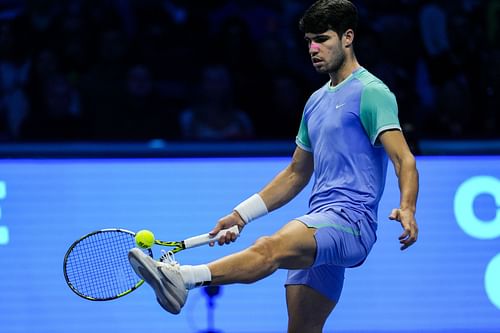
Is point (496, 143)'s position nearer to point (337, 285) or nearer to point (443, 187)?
point (443, 187)

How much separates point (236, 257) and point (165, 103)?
4.98 metres

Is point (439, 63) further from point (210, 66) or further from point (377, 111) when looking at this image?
point (377, 111)

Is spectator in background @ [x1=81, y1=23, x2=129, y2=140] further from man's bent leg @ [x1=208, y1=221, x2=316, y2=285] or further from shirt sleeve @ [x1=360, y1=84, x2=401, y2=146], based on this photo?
man's bent leg @ [x1=208, y1=221, x2=316, y2=285]

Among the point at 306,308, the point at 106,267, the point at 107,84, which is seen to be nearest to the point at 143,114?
the point at 107,84

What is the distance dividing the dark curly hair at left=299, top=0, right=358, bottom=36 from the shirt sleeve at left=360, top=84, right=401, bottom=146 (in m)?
0.33

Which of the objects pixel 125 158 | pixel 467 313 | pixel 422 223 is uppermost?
pixel 125 158

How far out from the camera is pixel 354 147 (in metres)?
5.11

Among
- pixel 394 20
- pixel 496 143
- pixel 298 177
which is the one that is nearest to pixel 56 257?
pixel 298 177

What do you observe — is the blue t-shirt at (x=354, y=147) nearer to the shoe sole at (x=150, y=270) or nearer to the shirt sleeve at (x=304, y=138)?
the shirt sleeve at (x=304, y=138)

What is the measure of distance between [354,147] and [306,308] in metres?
0.85

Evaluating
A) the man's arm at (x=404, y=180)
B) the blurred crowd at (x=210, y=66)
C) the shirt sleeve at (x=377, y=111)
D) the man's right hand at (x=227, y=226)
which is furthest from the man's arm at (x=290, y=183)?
the blurred crowd at (x=210, y=66)

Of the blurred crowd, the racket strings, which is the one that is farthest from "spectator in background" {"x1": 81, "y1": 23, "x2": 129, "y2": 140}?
the racket strings

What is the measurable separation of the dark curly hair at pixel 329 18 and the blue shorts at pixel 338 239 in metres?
0.86

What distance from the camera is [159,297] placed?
4605 millimetres
